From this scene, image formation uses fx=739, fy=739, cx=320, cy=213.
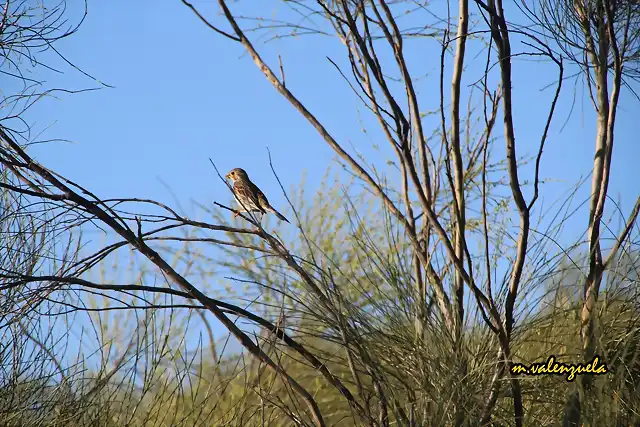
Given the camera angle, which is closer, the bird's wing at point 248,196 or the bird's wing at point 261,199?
the bird's wing at point 248,196

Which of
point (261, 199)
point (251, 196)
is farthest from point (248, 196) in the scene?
point (261, 199)

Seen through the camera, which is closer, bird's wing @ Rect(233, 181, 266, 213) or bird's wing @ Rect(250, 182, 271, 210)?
bird's wing @ Rect(233, 181, 266, 213)

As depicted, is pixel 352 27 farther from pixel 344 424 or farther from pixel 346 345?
pixel 344 424

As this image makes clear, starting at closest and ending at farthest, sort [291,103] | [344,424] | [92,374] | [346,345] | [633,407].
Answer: [346,345] → [291,103] → [633,407] → [92,374] → [344,424]

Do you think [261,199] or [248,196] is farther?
[261,199]

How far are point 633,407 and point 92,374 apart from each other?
1861 mm

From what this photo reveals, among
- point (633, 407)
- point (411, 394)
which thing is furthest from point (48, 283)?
point (633, 407)

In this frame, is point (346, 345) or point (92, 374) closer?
point (346, 345)

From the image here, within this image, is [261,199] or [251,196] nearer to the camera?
[251,196]

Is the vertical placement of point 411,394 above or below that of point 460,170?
below

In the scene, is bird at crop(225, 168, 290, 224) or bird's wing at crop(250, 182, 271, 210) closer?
bird at crop(225, 168, 290, 224)

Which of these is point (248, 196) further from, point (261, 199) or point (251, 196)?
point (261, 199)

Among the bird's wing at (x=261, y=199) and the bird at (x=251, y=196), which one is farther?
the bird's wing at (x=261, y=199)

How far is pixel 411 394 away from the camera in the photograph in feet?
7.24
